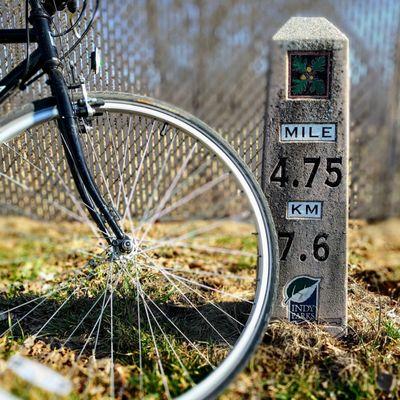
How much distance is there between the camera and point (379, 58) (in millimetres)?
4621

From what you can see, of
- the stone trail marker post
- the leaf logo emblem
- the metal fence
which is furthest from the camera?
the metal fence

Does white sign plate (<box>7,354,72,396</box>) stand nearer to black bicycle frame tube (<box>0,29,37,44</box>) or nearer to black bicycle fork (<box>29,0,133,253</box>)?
black bicycle fork (<box>29,0,133,253</box>)

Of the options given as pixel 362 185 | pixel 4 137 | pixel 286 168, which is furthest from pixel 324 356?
pixel 362 185

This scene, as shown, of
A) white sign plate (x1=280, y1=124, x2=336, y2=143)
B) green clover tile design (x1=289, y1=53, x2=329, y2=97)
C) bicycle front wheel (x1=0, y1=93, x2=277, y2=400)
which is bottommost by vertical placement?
bicycle front wheel (x1=0, y1=93, x2=277, y2=400)

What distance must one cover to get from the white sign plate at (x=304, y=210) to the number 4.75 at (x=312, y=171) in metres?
0.08

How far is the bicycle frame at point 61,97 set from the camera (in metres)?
1.80

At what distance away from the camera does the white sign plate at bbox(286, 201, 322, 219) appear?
2164 mm

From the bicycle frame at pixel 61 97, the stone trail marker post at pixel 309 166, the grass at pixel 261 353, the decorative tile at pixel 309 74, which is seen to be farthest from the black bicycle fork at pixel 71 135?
the decorative tile at pixel 309 74

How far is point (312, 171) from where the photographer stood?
2.13 meters

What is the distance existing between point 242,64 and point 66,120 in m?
3.85

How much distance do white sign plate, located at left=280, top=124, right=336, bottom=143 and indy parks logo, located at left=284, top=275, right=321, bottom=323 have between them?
0.61 m

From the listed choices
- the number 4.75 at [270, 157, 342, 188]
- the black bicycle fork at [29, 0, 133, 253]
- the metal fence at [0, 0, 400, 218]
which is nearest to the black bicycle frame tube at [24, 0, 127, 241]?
the black bicycle fork at [29, 0, 133, 253]

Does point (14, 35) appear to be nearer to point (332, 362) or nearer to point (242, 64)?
point (332, 362)

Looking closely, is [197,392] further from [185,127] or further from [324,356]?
[185,127]
